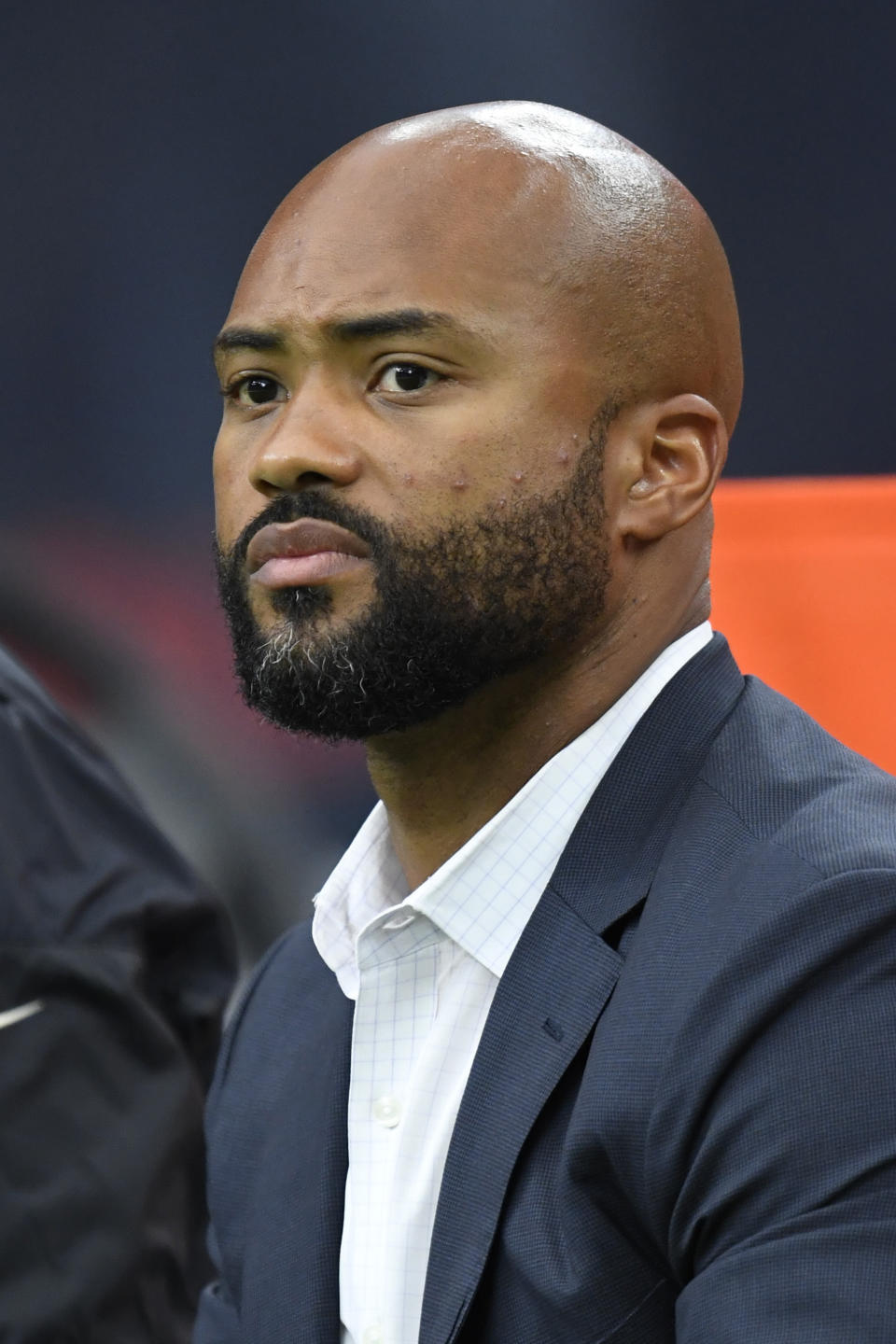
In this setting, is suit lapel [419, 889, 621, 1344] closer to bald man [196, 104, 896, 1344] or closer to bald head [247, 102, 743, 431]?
bald man [196, 104, 896, 1344]

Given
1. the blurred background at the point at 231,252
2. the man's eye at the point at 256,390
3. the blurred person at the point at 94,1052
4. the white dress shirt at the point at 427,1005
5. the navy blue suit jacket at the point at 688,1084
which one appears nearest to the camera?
the navy blue suit jacket at the point at 688,1084

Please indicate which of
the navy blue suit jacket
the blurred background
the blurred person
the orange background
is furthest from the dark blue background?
the navy blue suit jacket

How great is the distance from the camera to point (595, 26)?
2.08m

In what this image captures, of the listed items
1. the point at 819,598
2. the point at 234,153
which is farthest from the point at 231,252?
the point at 819,598

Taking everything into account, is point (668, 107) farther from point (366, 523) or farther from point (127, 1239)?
point (127, 1239)

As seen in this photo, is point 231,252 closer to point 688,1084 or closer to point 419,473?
point 419,473

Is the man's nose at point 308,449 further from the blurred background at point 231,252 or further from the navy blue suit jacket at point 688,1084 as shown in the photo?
the blurred background at point 231,252

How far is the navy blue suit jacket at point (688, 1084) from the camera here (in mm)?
832


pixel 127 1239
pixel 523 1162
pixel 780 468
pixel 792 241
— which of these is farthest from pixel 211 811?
pixel 523 1162

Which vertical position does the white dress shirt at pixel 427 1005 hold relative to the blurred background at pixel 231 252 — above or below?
below

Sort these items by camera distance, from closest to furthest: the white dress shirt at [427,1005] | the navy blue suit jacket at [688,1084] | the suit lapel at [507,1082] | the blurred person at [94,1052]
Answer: the navy blue suit jacket at [688,1084] → the suit lapel at [507,1082] → the white dress shirt at [427,1005] → the blurred person at [94,1052]

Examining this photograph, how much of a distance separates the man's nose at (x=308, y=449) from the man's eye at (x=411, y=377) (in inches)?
1.5

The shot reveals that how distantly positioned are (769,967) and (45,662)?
54.4 inches

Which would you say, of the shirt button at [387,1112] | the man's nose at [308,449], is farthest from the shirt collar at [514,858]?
the man's nose at [308,449]
